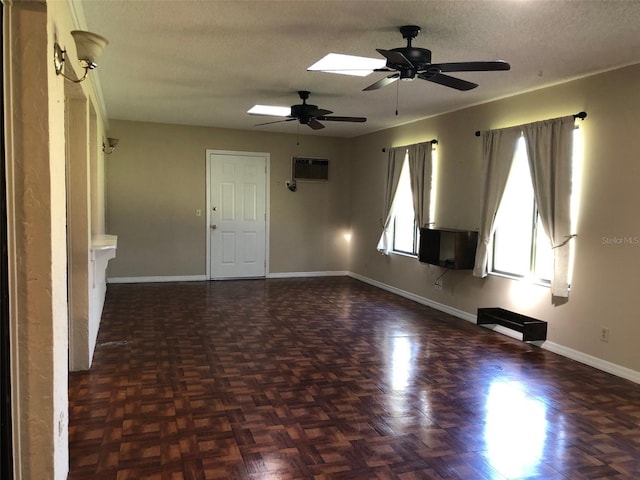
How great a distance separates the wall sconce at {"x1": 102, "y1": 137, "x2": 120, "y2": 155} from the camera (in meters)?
6.53

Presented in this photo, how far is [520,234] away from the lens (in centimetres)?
496

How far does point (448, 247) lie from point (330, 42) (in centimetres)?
316

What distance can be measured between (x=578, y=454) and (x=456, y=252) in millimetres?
2974

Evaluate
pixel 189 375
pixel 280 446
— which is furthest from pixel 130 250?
pixel 280 446

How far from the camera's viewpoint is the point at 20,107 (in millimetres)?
1838

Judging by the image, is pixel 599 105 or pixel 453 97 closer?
pixel 599 105

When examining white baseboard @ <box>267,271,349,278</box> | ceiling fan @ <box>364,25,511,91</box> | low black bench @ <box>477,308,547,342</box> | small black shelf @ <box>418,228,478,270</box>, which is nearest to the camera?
ceiling fan @ <box>364,25,511,91</box>

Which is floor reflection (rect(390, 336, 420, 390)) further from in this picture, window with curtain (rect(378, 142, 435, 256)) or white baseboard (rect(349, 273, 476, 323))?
window with curtain (rect(378, 142, 435, 256))

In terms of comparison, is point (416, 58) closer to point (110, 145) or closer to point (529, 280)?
point (529, 280)

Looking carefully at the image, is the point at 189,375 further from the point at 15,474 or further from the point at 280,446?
the point at 15,474

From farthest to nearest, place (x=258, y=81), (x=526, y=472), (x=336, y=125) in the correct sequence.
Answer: (x=336, y=125), (x=258, y=81), (x=526, y=472)

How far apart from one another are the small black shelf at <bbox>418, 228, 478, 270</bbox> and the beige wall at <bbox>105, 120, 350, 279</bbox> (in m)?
2.75

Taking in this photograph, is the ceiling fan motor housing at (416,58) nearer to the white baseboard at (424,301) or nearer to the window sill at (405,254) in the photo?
the white baseboard at (424,301)

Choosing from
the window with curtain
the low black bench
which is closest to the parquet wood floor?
the low black bench
